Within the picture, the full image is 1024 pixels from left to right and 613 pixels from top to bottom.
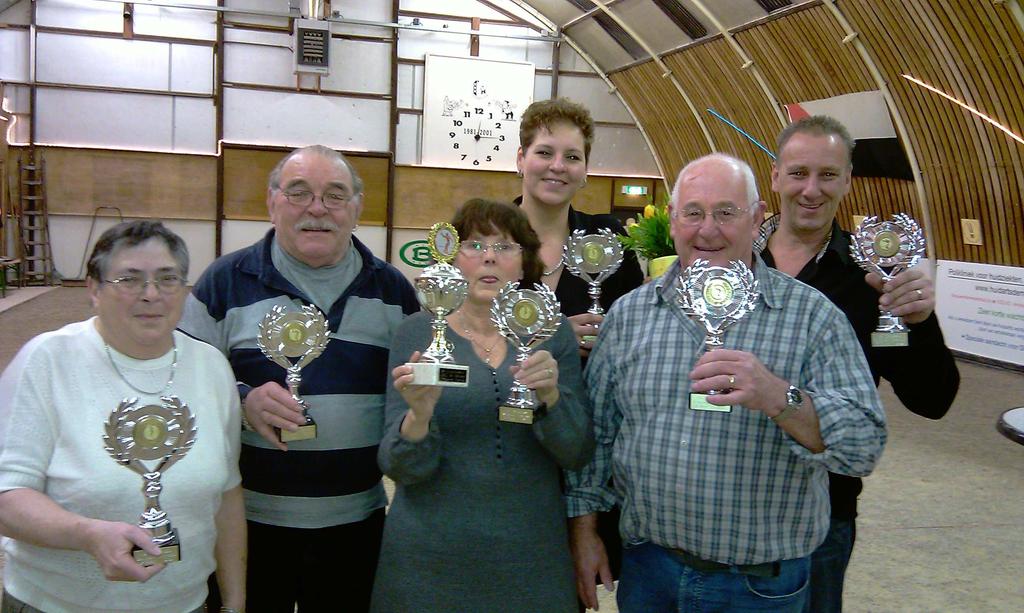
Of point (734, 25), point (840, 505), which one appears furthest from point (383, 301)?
point (734, 25)

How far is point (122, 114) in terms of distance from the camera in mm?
18453

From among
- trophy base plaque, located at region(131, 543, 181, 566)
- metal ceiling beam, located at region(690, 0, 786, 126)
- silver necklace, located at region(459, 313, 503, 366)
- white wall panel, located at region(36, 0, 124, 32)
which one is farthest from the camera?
white wall panel, located at region(36, 0, 124, 32)

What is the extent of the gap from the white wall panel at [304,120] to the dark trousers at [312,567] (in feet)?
55.2

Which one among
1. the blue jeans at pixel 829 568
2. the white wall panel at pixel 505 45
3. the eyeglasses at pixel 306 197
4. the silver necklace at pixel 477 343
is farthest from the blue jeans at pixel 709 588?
the white wall panel at pixel 505 45

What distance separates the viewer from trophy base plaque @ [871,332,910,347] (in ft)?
8.65

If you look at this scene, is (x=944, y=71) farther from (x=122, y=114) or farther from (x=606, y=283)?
(x=122, y=114)

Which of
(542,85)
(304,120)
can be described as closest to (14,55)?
(304,120)

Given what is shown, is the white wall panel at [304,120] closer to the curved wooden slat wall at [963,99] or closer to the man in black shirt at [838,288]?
the curved wooden slat wall at [963,99]

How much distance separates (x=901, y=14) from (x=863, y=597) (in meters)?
9.18

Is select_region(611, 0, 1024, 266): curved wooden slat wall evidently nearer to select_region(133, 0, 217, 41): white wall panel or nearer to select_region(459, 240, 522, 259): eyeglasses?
select_region(459, 240, 522, 259): eyeglasses

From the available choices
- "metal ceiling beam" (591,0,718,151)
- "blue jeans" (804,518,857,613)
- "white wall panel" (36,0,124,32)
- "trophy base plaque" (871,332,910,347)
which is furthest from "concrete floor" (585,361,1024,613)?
"white wall panel" (36,0,124,32)

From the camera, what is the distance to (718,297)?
2.26m

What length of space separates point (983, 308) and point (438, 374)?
1151 centimetres

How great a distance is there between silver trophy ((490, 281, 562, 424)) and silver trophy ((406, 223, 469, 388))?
0.12 meters
